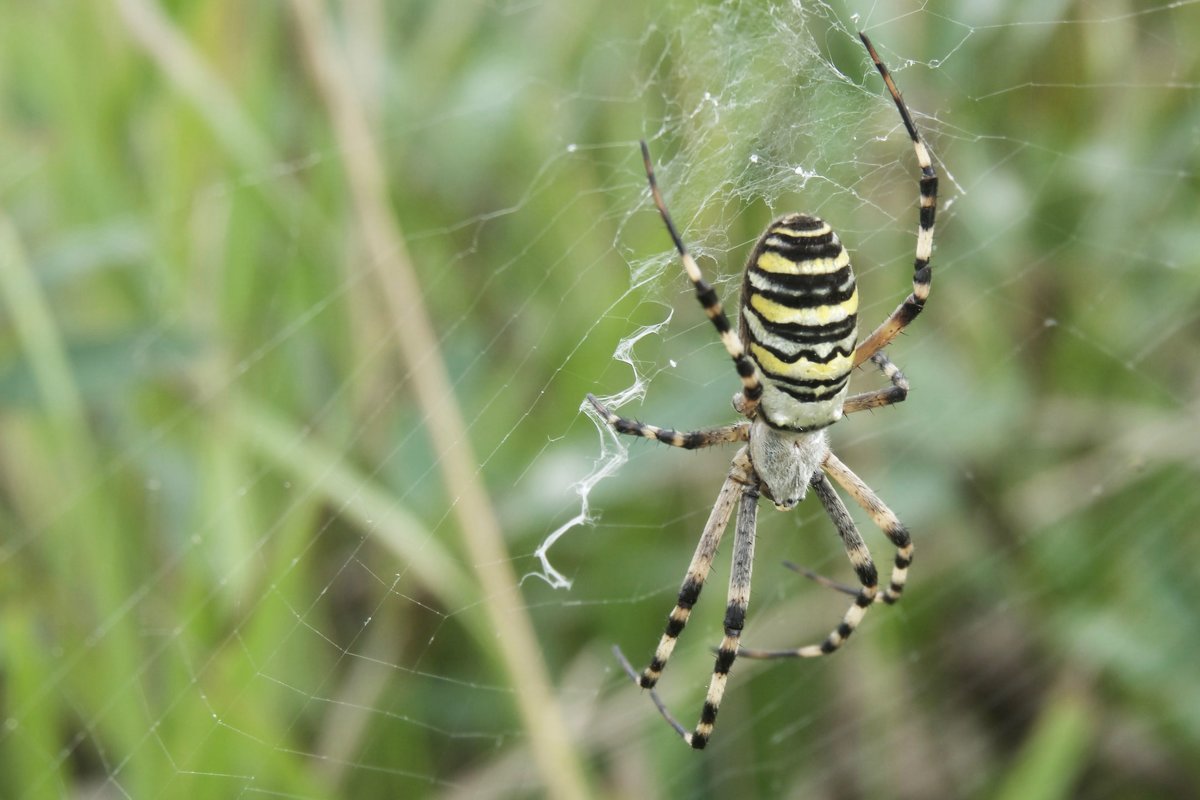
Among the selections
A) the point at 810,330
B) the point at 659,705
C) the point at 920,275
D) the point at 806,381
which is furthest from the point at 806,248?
the point at 659,705

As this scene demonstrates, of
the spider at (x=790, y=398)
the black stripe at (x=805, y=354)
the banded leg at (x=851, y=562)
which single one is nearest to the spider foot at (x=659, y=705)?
the spider at (x=790, y=398)

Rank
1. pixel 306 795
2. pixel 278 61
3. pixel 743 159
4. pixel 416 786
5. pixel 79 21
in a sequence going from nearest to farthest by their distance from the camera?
pixel 306 795 < pixel 743 159 < pixel 416 786 < pixel 79 21 < pixel 278 61

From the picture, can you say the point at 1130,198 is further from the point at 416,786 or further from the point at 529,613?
the point at 416,786

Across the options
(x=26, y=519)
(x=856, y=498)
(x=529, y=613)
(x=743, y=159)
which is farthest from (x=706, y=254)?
(x=26, y=519)

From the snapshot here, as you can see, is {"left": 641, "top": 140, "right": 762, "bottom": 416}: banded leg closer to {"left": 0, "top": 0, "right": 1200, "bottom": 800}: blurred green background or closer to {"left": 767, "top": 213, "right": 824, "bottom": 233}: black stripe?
{"left": 767, "top": 213, "right": 824, "bottom": 233}: black stripe

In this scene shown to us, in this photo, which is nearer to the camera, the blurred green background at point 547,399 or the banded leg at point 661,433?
the banded leg at point 661,433

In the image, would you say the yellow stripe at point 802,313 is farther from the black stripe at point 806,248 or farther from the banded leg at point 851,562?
the banded leg at point 851,562

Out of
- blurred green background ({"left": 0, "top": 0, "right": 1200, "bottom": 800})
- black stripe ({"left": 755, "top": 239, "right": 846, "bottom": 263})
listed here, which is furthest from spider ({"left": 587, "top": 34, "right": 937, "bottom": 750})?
blurred green background ({"left": 0, "top": 0, "right": 1200, "bottom": 800})
